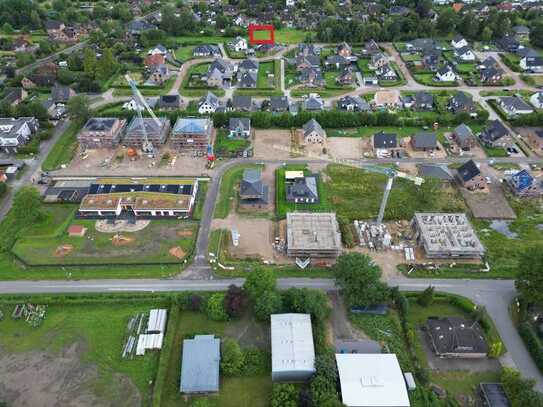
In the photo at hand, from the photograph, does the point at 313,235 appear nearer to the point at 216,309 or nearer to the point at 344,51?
the point at 216,309

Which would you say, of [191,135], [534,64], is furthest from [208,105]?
[534,64]

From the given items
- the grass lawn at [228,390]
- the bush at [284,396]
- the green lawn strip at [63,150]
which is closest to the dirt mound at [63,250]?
the green lawn strip at [63,150]

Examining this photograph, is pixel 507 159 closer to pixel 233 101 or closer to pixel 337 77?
pixel 337 77

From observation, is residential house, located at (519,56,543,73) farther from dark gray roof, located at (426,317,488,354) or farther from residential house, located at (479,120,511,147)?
dark gray roof, located at (426,317,488,354)

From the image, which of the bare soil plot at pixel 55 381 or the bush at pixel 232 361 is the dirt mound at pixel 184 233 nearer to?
the bare soil plot at pixel 55 381

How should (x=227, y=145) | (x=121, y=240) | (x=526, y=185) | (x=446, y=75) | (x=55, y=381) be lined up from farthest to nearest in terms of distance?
(x=446, y=75) → (x=227, y=145) → (x=526, y=185) → (x=121, y=240) → (x=55, y=381)

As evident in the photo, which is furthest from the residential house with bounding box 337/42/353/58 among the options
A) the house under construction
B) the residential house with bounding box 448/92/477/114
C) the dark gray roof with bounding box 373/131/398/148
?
the house under construction
